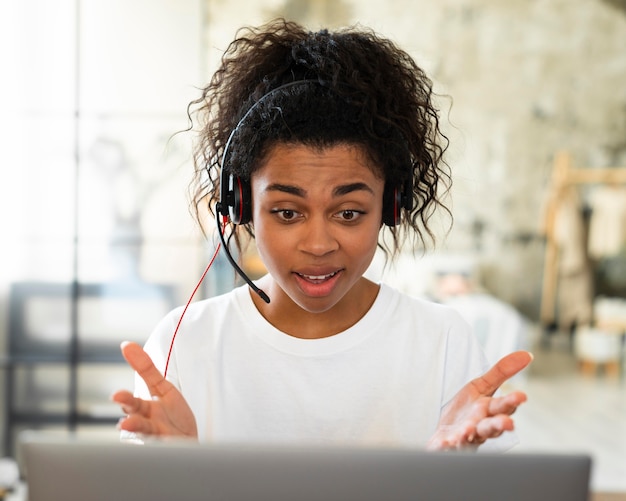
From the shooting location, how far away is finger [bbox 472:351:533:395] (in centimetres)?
85

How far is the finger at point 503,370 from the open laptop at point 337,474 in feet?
1.04

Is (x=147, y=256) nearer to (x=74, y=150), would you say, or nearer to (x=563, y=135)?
(x=74, y=150)

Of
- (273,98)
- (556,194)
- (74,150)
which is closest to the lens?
(273,98)

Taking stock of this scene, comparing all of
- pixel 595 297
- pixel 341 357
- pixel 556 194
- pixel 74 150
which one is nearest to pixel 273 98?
pixel 341 357

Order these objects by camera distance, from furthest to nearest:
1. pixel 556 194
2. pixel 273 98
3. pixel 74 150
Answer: pixel 556 194 → pixel 74 150 → pixel 273 98

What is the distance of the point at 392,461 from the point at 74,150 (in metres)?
2.88

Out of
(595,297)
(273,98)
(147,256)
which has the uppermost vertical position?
(273,98)

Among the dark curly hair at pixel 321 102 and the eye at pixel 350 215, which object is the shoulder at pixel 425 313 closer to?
the dark curly hair at pixel 321 102

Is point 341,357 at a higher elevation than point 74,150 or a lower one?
lower

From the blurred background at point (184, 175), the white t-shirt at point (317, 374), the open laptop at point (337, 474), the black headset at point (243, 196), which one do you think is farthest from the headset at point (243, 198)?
the blurred background at point (184, 175)

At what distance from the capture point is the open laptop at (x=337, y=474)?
0.52 metres

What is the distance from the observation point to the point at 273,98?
95 cm

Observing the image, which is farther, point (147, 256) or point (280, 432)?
point (147, 256)

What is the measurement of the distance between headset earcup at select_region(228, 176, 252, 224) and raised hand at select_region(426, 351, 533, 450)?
0.35 metres
